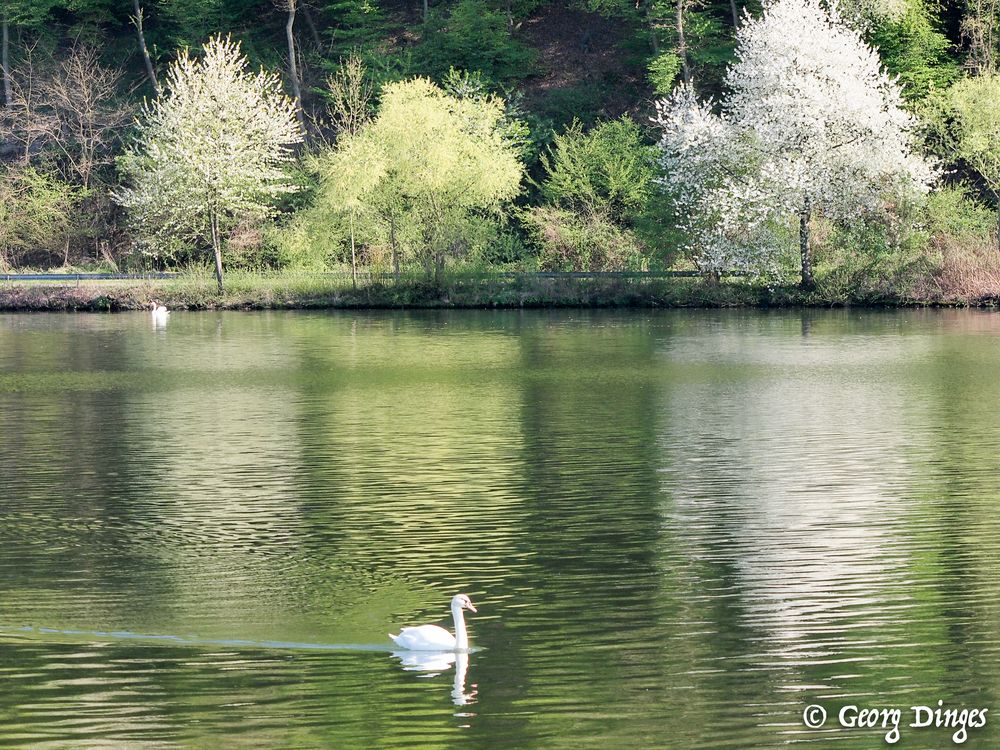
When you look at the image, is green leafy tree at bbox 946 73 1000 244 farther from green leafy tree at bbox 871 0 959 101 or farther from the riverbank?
green leafy tree at bbox 871 0 959 101

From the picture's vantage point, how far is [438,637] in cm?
1716

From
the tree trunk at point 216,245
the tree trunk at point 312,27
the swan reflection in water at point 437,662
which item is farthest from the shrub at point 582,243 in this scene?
the swan reflection in water at point 437,662

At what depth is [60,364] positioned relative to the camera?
178ft

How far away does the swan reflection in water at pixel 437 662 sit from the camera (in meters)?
16.8

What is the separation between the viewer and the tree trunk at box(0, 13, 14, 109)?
107262 millimetres

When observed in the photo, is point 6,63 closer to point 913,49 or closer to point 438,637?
point 913,49

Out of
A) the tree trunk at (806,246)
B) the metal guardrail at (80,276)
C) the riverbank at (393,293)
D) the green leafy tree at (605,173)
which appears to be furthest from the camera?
the metal guardrail at (80,276)

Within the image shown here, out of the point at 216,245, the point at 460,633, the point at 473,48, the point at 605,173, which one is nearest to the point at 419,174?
the point at 216,245

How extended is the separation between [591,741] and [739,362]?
38.8m

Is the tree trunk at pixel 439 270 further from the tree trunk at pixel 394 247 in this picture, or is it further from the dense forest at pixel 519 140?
the tree trunk at pixel 394 247

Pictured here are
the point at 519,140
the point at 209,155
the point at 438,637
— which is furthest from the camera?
the point at 519,140

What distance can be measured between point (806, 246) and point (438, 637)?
62682mm
